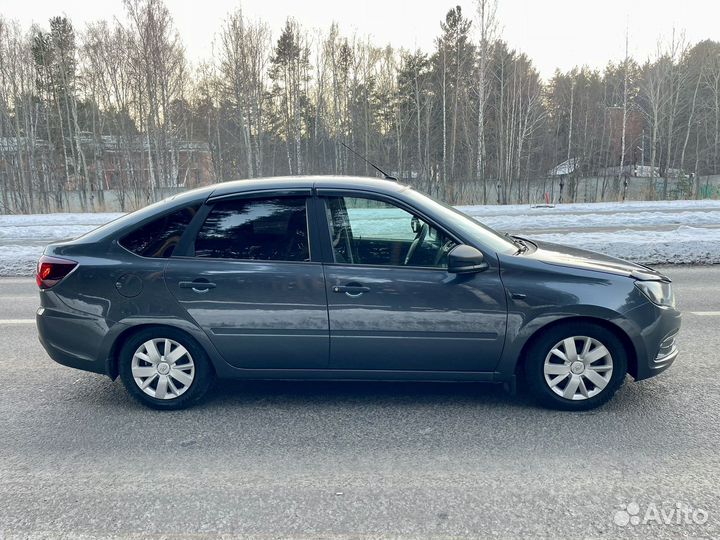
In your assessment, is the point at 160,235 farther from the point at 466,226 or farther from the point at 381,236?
the point at 466,226

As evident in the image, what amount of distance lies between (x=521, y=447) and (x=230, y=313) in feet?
7.11

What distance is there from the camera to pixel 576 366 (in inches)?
148

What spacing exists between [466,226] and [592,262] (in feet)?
3.19

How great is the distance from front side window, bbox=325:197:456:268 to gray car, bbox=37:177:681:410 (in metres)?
0.01

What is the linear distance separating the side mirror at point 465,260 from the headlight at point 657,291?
1.14 m

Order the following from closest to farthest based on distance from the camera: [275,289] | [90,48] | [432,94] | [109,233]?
[275,289], [109,233], [90,48], [432,94]

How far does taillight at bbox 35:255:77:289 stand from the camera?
4012 mm

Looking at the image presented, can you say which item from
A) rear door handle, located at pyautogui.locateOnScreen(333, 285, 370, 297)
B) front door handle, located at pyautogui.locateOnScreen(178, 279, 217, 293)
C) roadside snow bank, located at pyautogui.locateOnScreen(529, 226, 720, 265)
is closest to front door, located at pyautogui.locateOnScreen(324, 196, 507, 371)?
rear door handle, located at pyautogui.locateOnScreen(333, 285, 370, 297)

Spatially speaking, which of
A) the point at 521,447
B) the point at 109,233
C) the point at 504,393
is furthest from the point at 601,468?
the point at 109,233

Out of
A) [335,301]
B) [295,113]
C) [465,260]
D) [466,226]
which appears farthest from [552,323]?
[295,113]

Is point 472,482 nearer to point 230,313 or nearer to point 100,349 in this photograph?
point 230,313

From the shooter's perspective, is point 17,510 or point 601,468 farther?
point 601,468

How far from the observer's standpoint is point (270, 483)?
2.98 metres

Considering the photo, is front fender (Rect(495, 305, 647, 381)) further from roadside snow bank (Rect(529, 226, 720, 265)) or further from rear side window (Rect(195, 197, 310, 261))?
roadside snow bank (Rect(529, 226, 720, 265))
